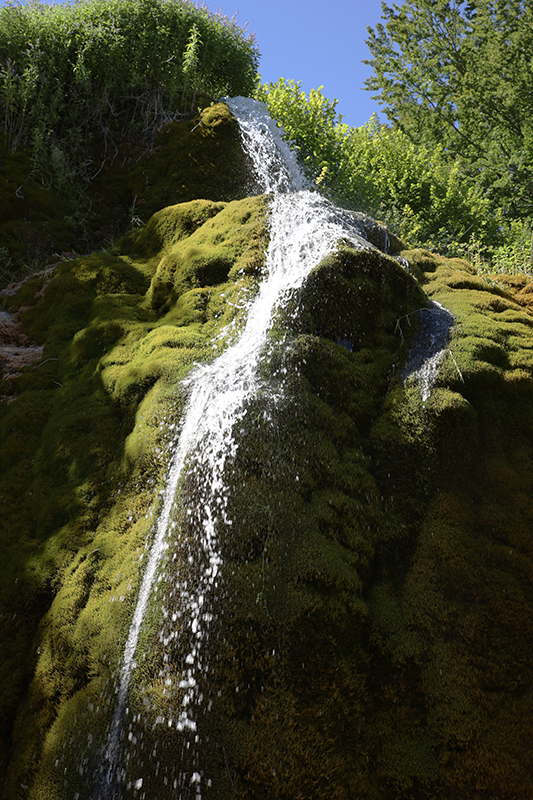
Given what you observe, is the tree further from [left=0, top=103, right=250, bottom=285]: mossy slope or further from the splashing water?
the splashing water

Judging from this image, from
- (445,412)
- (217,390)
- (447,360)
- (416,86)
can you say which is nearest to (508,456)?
(445,412)

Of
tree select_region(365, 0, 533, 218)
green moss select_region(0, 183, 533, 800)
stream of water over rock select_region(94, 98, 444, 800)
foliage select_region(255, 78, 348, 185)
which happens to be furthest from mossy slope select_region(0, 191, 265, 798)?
tree select_region(365, 0, 533, 218)

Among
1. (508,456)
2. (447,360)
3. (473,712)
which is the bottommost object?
(473,712)

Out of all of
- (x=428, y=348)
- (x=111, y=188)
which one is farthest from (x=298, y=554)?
(x=111, y=188)

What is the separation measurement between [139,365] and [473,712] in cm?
347

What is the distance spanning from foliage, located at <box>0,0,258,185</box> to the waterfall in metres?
5.79

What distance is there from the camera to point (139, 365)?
429cm

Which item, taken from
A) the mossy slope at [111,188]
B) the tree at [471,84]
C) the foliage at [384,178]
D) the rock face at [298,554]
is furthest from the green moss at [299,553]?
the tree at [471,84]

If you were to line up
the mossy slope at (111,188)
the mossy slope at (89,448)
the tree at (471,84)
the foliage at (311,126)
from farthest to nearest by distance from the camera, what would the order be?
the tree at (471,84)
the foliage at (311,126)
the mossy slope at (111,188)
the mossy slope at (89,448)

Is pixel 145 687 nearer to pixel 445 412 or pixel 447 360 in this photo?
pixel 445 412

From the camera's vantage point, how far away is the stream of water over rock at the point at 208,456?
96.3 inches

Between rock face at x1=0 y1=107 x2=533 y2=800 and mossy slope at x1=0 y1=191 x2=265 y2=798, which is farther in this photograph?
mossy slope at x1=0 y1=191 x2=265 y2=798

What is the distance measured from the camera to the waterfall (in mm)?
2504

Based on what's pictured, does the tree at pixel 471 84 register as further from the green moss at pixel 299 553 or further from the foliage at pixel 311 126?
the green moss at pixel 299 553
